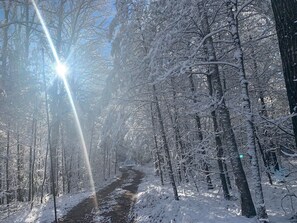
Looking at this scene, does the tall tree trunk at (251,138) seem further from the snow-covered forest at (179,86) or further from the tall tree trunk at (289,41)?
the tall tree trunk at (289,41)

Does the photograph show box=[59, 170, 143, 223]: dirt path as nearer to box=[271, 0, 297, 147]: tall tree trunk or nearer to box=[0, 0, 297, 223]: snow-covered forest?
box=[0, 0, 297, 223]: snow-covered forest

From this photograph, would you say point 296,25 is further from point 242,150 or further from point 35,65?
point 35,65

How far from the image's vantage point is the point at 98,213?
12680mm

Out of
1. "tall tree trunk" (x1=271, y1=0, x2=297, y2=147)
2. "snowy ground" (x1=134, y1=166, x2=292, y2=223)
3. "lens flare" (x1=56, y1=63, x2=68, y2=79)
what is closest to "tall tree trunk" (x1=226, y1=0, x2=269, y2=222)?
"snowy ground" (x1=134, y1=166, x2=292, y2=223)

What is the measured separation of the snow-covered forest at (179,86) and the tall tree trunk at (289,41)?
0.05 feet

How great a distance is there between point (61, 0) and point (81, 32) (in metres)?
2.88

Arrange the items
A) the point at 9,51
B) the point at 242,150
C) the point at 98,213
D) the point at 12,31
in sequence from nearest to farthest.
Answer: the point at 98,213 → the point at 242,150 → the point at 9,51 → the point at 12,31

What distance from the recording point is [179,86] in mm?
13242

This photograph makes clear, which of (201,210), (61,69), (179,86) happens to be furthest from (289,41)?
(61,69)

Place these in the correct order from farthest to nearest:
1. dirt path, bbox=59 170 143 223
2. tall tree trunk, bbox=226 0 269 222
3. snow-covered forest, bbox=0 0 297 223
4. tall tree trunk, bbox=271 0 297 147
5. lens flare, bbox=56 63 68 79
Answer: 1. lens flare, bbox=56 63 68 79
2. dirt path, bbox=59 170 143 223
3. snow-covered forest, bbox=0 0 297 223
4. tall tree trunk, bbox=226 0 269 222
5. tall tree trunk, bbox=271 0 297 147

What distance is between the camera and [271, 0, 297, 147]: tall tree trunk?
13.4ft

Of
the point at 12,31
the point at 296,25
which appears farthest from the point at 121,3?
the point at 12,31

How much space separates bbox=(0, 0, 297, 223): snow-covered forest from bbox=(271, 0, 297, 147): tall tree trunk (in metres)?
0.02

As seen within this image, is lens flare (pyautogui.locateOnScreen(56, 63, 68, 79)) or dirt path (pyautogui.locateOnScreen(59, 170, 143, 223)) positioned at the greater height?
lens flare (pyautogui.locateOnScreen(56, 63, 68, 79))
